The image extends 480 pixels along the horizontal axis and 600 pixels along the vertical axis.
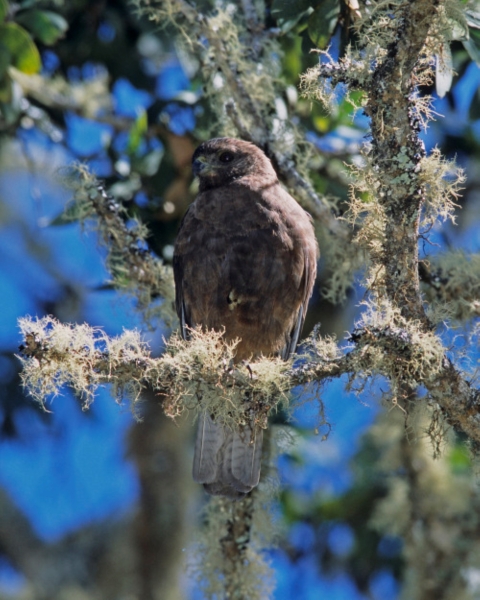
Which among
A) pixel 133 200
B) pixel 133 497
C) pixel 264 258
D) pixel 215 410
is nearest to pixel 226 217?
pixel 264 258

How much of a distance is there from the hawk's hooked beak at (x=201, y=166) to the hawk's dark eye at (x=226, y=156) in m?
0.08

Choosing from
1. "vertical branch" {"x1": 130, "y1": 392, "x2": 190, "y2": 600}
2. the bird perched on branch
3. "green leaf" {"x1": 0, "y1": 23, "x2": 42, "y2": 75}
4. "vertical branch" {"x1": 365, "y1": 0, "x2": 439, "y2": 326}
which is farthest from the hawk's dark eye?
"vertical branch" {"x1": 130, "y1": 392, "x2": 190, "y2": 600}

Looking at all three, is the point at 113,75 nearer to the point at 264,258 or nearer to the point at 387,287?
the point at 264,258

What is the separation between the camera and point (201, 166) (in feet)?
14.1

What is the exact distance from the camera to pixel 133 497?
6.59 meters

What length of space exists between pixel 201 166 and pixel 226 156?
15 centimetres

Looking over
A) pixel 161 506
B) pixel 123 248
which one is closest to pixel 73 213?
pixel 123 248

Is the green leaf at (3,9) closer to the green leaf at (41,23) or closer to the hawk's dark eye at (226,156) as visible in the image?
the green leaf at (41,23)

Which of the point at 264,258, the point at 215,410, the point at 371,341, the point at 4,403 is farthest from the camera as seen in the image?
the point at 4,403

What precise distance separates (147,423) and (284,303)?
2716 millimetres

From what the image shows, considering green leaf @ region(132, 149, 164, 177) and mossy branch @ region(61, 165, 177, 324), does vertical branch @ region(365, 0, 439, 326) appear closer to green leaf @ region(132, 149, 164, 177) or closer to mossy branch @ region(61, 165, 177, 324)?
mossy branch @ region(61, 165, 177, 324)

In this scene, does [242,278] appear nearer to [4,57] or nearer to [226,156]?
[226,156]

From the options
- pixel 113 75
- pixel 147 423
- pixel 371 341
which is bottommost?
pixel 371 341

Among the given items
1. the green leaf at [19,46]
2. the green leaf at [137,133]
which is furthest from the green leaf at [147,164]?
the green leaf at [19,46]
